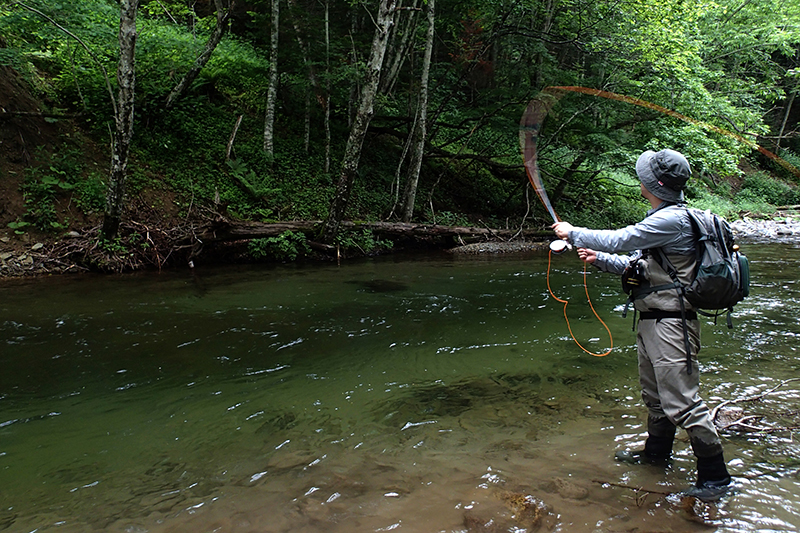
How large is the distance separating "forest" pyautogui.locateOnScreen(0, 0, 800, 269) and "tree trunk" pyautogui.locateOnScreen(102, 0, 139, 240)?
3 cm

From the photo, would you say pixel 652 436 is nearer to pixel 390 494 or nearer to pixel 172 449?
pixel 390 494

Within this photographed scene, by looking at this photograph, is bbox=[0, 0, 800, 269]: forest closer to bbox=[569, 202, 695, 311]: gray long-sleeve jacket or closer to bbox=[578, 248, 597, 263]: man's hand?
bbox=[578, 248, 597, 263]: man's hand

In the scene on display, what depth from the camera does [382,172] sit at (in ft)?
57.1

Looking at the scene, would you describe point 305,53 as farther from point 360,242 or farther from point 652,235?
point 652,235

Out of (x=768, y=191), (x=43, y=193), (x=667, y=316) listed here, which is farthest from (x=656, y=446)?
(x=768, y=191)

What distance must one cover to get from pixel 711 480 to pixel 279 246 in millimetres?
→ 10582

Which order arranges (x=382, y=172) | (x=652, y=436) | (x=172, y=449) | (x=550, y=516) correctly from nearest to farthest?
(x=550, y=516) < (x=652, y=436) < (x=172, y=449) < (x=382, y=172)

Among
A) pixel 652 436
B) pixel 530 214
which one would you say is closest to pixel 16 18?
pixel 652 436

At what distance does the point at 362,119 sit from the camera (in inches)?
442

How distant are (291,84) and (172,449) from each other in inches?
524

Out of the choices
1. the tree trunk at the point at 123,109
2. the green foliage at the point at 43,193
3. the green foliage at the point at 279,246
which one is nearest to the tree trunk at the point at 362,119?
the green foliage at the point at 279,246

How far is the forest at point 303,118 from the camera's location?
11016mm

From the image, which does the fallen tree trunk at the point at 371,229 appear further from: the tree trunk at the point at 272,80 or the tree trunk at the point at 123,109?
the tree trunk at the point at 272,80

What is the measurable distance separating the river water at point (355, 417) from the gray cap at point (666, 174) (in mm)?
1981
